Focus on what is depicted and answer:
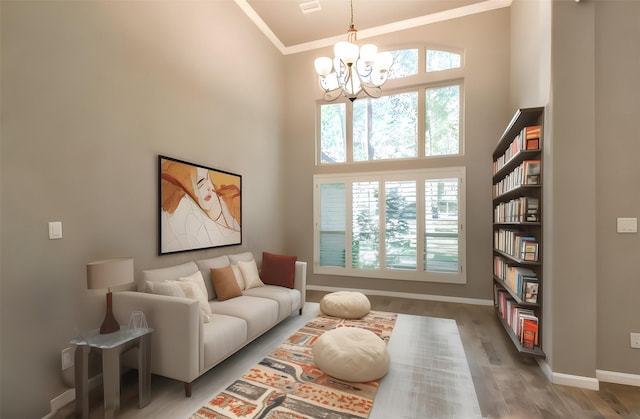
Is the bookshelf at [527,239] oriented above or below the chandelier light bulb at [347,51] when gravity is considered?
below

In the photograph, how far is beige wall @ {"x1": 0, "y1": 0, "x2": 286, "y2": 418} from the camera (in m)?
1.79

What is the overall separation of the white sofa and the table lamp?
0.65 ft

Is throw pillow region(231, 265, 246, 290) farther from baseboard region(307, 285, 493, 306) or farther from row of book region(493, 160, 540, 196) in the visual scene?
row of book region(493, 160, 540, 196)

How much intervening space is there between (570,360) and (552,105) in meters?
2.06

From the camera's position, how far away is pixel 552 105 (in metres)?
2.32

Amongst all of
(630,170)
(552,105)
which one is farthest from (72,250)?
(630,170)

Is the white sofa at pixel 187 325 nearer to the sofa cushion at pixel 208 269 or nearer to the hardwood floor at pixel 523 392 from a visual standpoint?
the sofa cushion at pixel 208 269

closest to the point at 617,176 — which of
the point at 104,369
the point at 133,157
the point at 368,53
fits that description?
the point at 368,53

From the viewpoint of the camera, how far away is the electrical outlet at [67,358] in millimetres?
1997

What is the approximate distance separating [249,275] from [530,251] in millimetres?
3011

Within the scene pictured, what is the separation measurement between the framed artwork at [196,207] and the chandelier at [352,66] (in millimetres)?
1774

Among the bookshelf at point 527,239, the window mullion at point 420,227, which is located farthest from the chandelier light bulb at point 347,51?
A: the window mullion at point 420,227

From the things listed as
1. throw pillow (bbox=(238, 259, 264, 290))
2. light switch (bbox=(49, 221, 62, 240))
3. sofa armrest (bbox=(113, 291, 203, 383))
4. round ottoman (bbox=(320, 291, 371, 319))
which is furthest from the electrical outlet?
round ottoman (bbox=(320, 291, 371, 319))

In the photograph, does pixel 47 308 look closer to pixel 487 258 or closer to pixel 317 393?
pixel 317 393
